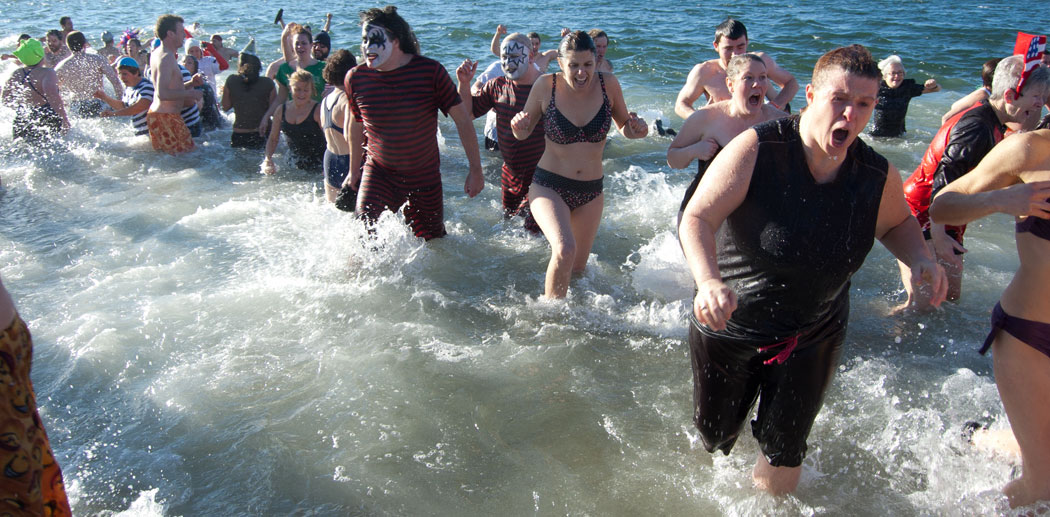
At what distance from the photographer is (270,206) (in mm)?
7156

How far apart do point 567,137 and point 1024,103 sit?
2.61m

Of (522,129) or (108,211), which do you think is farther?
(108,211)

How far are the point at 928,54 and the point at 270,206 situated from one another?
14053 mm

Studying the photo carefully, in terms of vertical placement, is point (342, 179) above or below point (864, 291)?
above

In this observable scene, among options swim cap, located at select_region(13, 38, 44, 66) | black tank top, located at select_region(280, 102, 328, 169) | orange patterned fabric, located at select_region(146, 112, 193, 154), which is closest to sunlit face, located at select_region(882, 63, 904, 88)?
black tank top, located at select_region(280, 102, 328, 169)

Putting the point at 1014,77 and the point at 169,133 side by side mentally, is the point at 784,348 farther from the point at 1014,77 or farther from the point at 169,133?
the point at 169,133

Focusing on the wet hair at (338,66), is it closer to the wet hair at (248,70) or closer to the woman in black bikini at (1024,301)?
the wet hair at (248,70)

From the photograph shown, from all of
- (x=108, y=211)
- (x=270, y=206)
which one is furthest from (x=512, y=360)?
(x=108, y=211)

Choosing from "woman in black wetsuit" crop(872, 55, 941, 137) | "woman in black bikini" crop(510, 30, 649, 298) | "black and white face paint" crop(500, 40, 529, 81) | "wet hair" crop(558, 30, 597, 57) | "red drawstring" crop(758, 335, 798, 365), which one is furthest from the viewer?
"woman in black wetsuit" crop(872, 55, 941, 137)

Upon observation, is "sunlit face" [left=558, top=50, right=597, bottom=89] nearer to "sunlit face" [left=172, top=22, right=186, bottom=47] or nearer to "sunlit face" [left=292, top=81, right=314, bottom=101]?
"sunlit face" [left=292, top=81, right=314, bottom=101]

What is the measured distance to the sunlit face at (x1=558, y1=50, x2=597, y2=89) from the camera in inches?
172

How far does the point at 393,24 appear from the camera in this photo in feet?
15.3

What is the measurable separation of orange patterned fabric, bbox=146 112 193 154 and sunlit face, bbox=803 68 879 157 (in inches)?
314

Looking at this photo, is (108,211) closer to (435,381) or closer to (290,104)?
(290,104)
